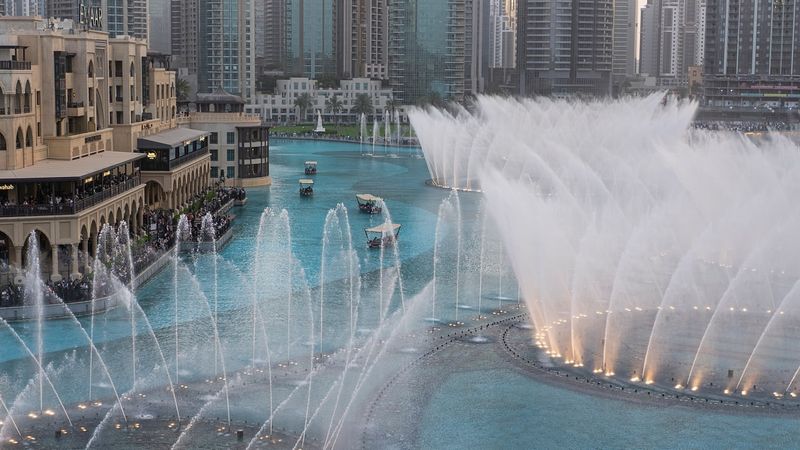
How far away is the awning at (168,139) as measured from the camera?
7850cm

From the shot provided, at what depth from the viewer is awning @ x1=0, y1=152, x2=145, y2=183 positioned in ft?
184

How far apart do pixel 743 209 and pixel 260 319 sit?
101 feet

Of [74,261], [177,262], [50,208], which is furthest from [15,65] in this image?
[177,262]

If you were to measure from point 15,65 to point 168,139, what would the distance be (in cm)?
2496

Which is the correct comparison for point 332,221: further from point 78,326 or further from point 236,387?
point 236,387

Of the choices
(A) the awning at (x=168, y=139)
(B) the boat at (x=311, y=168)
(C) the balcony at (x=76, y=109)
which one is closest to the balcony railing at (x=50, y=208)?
(C) the balcony at (x=76, y=109)

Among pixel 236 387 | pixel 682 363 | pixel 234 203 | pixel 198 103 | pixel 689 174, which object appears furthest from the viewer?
pixel 198 103

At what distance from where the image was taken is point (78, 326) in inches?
1940

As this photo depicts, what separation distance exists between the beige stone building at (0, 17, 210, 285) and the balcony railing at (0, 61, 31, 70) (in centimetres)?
6

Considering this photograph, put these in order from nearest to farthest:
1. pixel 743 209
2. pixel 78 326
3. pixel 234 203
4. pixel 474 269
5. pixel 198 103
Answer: pixel 78 326 < pixel 474 269 < pixel 743 209 < pixel 234 203 < pixel 198 103

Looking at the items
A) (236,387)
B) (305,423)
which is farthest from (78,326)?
(305,423)

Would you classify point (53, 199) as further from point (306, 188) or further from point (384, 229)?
point (306, 188)

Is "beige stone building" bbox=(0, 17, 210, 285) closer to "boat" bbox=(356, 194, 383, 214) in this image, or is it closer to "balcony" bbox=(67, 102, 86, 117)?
"balcony" bbox=(67, 102, 86, 117)

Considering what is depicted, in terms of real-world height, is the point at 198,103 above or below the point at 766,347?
above
